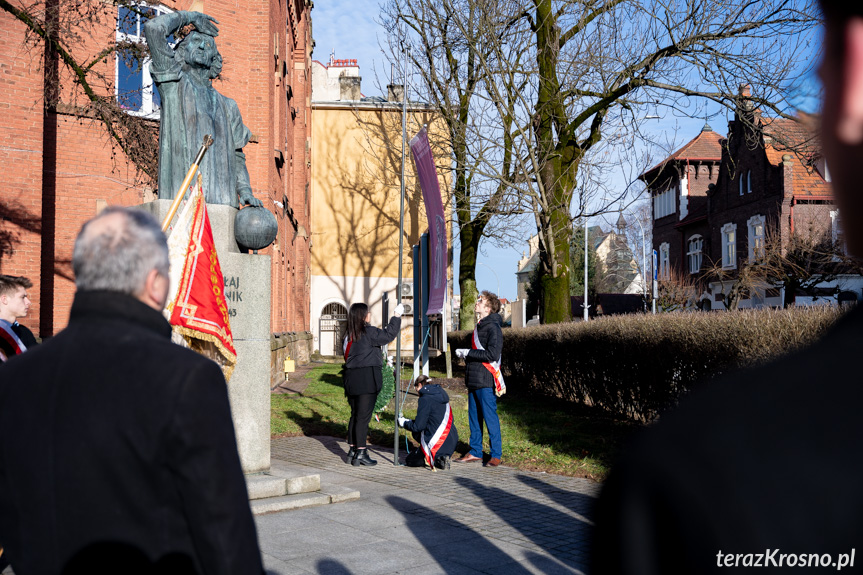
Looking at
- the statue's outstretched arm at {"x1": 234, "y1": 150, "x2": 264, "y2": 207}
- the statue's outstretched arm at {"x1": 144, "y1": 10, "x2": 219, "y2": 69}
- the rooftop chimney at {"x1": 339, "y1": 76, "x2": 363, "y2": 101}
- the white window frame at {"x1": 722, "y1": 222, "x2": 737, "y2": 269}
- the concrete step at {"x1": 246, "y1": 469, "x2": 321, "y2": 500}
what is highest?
the rooftop chimney at {"x1": 339, "y1": 76, "x2": 363, "y2": 101}

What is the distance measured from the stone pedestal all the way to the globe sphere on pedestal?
11 centimetres

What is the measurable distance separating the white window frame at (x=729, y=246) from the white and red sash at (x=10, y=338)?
47224 mm

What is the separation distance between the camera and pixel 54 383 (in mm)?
2164

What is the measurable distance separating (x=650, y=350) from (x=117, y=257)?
31.2 ft

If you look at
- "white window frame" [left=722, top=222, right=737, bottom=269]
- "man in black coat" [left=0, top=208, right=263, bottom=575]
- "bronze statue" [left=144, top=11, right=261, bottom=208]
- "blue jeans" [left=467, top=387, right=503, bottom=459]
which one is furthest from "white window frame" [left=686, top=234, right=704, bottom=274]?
"man in black coat" [left=0, top=208, right=263, bottom=575]

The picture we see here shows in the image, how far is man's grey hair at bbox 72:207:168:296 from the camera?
231 centimetres

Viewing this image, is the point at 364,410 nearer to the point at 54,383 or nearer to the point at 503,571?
the point at 503,571

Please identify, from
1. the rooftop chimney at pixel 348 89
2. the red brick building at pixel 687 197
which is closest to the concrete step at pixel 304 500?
the rooftop chimney at pixel 348 89

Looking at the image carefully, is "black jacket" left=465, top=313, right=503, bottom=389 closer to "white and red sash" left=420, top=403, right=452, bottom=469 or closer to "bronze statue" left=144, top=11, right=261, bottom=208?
"white and red sash" left=420, top=403, right=452, bottom=469

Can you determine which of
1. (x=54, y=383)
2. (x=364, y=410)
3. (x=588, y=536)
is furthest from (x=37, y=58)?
(x=588, y=536)

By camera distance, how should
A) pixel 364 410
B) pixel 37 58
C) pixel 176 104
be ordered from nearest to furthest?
pixel 176 104 < pixel 364 410 < pixel 37 58

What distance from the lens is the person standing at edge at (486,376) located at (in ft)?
32.6

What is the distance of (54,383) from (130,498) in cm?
39

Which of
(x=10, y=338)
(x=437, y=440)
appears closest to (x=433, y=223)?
(x=437, y=440)
